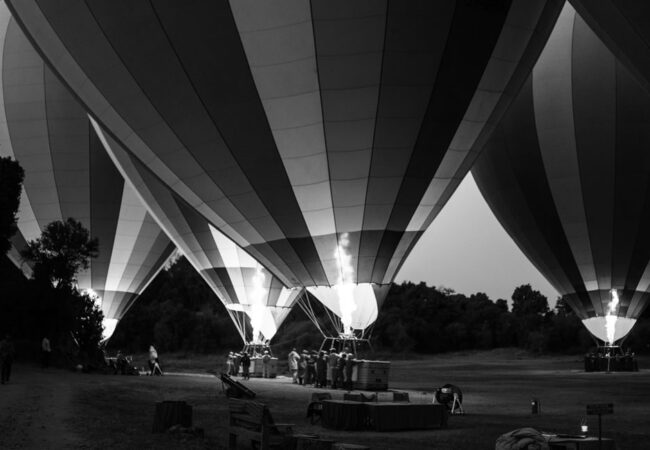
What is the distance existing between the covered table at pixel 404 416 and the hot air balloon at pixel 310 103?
288 inches

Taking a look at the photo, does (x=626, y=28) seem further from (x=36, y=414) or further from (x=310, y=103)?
(x=36, y=414)

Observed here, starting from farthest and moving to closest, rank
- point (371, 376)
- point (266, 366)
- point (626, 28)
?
point (266, 366) < point (371, 376) < point (626, 28)

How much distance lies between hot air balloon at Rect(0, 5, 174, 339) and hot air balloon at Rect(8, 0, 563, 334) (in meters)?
11.7

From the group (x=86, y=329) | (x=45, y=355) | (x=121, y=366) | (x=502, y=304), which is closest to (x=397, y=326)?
(x=502, y=304)

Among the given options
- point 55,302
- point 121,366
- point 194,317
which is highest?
point 194,317

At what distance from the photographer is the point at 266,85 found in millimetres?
16484

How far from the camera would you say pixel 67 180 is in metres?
31.7

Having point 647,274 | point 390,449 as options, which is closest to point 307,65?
point 390,449

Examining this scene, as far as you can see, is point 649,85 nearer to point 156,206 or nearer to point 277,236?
point 277,236

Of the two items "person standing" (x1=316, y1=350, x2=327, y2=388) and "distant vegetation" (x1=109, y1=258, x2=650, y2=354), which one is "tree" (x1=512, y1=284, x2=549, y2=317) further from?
"person standing" (x1=316, y1=350, x2=327, y2=388)

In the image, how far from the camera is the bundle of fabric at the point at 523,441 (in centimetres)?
720

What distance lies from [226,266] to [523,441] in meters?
24.3

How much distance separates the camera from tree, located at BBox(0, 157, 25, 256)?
25.3 metres

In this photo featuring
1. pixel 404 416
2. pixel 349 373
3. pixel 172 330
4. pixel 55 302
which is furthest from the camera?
pixel 172 330
